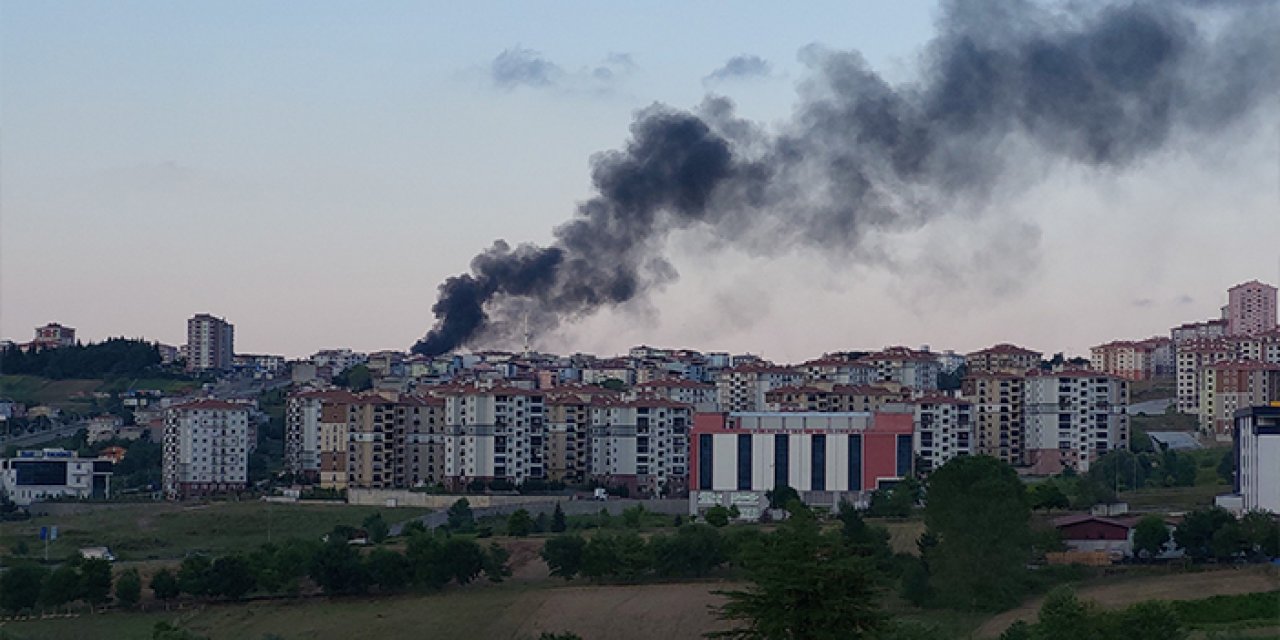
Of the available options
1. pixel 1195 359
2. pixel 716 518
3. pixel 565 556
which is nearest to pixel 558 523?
pixel 716 518

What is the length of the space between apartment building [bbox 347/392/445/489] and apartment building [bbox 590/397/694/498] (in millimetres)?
4108

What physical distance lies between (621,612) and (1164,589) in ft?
24.9

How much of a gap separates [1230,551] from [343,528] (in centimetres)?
1629

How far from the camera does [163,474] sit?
49031 millimetres

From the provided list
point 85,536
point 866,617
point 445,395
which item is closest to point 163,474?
point 445,395

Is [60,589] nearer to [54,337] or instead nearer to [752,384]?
[752,384]

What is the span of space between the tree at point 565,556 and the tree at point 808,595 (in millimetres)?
19007

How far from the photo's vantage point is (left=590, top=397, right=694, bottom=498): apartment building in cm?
4803

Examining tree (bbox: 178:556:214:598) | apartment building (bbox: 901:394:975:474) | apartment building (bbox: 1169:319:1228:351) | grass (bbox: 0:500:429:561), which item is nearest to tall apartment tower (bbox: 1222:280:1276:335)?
apartment building (bbox: 1169:319:1228:351)

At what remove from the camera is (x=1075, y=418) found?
158 feet

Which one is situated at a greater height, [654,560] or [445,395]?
[445,395]

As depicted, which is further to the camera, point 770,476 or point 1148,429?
point 1148,429

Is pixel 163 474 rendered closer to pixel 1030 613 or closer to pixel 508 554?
pixel 508 554

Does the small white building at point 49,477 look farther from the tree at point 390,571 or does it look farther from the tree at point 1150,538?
the tree at point 1150,538
